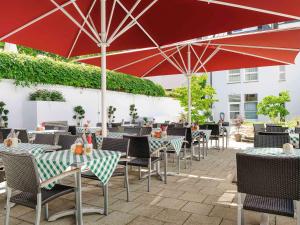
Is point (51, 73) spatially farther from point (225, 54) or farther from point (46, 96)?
point (225, 54)

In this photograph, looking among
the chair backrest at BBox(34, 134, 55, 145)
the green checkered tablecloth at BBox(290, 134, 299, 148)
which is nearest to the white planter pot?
the chair backrest at BBox(34, 134, 55, 145)

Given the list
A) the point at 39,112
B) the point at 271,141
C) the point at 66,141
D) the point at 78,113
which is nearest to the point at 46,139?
the point at 66,141

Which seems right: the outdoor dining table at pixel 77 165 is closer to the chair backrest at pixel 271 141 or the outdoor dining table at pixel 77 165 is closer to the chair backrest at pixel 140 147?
the chair backrest at pixel 140 147

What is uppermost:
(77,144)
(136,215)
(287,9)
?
(287,9)

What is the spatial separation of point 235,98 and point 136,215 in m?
16.9

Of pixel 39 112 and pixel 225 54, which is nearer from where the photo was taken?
pixel 225 54

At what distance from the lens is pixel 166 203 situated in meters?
3.71

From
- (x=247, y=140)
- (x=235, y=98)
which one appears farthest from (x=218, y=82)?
(x=247, y=140)

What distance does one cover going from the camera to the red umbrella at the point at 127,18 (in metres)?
4.22

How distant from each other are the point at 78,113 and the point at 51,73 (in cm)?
205

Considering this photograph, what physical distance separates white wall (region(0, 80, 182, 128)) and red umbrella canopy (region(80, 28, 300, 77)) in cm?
410

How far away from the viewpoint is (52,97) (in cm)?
1082

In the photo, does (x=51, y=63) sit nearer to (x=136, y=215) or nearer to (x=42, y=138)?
(x=42, y=138)

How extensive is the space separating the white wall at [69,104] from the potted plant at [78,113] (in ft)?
0.69
